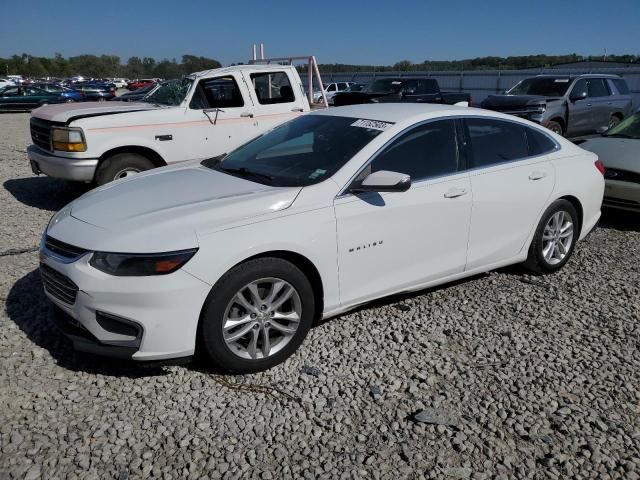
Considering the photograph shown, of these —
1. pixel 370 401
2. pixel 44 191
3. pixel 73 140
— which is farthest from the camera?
pixel 44 191

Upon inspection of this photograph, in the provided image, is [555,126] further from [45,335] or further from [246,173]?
[45,335]

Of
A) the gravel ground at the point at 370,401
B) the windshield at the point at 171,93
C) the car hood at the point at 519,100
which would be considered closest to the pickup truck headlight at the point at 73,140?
the windshield at the point at 171,93

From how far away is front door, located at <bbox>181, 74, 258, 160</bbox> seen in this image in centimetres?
745

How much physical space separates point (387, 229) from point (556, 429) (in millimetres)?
1535

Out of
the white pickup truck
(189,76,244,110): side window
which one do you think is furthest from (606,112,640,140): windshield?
(189,76,244,110): side window

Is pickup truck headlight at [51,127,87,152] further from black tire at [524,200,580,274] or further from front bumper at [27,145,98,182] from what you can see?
black tire at [524,200,580,274]

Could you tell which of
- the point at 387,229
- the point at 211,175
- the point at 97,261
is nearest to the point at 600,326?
the point at 387,229

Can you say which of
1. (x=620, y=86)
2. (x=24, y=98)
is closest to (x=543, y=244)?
(x=620, y=86)

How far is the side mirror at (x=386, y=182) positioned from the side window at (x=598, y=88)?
11583 millimetres

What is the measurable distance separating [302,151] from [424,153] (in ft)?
2.94

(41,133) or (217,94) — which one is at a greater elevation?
(217,94)

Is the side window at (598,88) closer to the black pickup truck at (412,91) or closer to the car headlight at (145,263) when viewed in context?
the black pickup truck at (412,91)

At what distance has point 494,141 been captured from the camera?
4.45 meters

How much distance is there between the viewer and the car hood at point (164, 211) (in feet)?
9.94
